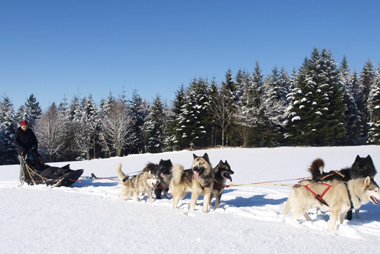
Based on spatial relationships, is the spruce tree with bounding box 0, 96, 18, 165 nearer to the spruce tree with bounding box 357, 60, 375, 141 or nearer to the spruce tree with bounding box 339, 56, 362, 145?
the spruce tree with bounding box 339, 56, 362, 145

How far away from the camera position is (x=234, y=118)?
31.3 meters

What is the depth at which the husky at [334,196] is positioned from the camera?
4.10 metres

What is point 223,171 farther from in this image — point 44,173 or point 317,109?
point 317,109

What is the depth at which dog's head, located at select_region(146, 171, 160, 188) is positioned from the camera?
5977 millimetres

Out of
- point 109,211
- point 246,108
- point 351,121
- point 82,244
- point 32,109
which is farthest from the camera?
point 32,109

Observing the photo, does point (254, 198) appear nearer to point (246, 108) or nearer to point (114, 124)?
point (246, 108)

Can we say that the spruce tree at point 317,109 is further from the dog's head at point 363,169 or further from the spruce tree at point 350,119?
the dog's head at point 363,169

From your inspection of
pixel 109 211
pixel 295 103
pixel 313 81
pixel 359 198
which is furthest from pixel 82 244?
pixel 313 81

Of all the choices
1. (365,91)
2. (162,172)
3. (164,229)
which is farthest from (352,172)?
(365,91)

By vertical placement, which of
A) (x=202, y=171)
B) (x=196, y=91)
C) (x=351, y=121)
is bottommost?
(x=202, y=171)

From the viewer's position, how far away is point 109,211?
5012 mm

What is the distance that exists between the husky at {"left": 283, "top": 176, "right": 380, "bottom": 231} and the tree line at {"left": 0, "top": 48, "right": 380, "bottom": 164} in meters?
25.7

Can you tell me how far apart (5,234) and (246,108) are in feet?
94.8

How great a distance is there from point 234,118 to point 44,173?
85.3 ft
